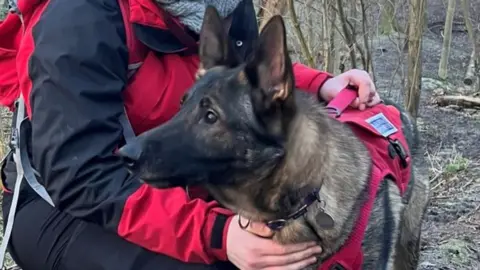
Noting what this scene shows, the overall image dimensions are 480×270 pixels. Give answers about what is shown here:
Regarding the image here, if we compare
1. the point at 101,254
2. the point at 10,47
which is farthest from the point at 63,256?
the point at 10,47

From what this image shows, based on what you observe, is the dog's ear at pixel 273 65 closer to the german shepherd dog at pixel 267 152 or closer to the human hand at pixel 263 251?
the german shepherd dog at pixel 267 152

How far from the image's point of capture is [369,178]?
9.30 ft

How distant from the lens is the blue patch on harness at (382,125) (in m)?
3.12

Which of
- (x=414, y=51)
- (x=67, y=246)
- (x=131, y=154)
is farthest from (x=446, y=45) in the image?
(x=131, y=154)

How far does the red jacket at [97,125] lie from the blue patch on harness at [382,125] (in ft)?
2.28

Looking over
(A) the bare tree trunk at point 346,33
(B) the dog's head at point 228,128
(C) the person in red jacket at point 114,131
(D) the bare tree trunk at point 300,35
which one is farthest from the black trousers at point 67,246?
(A) the bare tree trunk at point 346,33

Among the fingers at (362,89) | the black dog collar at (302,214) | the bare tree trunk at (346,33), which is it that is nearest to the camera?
the black dog collar at (302,214)

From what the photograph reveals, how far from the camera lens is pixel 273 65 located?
245cm

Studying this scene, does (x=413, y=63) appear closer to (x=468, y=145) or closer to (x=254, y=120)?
(x=468, y=145)

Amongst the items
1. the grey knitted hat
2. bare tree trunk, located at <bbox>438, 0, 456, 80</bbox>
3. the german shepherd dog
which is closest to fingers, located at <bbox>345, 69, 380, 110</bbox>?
the german shepherd dog

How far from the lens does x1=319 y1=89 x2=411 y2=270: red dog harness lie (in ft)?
8.93

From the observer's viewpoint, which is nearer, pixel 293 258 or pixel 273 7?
pixel 293 258

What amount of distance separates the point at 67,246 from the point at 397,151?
1.21 meters

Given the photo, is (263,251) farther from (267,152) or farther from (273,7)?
(273,7)
